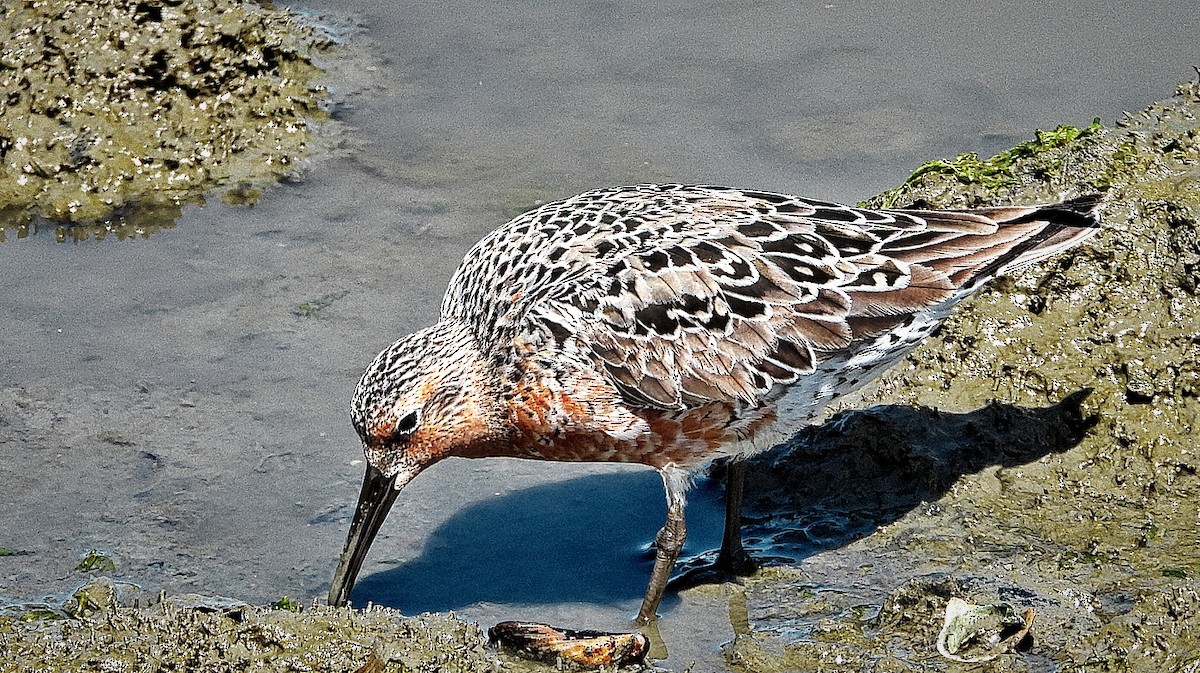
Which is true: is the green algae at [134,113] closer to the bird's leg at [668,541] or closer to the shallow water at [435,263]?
the shallow water at [435,263]

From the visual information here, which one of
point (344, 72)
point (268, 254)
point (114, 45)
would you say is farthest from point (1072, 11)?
point (114, 45)

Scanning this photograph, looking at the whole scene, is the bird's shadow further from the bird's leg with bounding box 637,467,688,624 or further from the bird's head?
the bird's head

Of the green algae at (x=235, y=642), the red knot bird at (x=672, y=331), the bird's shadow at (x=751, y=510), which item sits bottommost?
the bird's shadow at (x=751, y=510)

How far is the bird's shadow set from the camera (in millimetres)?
6965

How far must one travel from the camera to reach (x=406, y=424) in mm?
6555

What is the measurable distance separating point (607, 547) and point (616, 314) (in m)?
1.51

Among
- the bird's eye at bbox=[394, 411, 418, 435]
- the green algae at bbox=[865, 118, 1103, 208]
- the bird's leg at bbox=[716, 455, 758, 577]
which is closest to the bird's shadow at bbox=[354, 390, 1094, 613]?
the bird's leg at bbox=[716, 455, 758, 577]

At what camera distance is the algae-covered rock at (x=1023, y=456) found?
20.5 ft

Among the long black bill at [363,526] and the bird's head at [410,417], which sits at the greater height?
the bird's head at [410,417]

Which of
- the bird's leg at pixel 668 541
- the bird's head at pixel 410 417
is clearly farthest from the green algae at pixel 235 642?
the bird's leg at pixel 668 541

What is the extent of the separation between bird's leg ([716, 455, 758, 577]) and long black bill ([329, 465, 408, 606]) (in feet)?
5.24

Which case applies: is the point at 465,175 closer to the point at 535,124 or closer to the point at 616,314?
the point at 535,124

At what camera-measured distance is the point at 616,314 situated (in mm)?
6340

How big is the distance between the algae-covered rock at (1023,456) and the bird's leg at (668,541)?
0.43 meters
